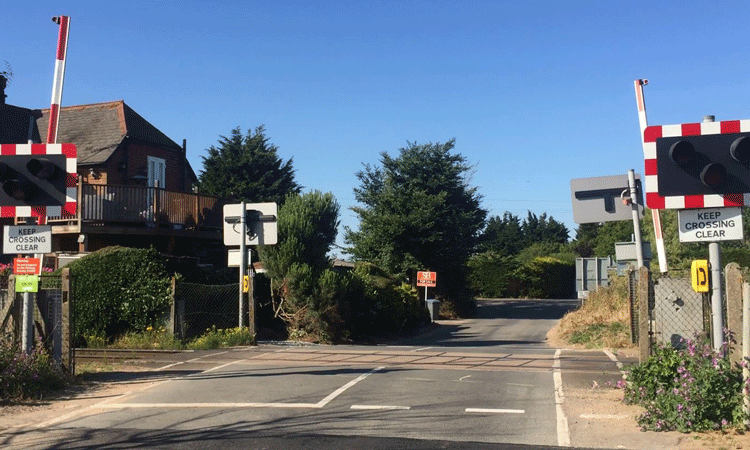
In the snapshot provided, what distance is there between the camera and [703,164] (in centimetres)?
852

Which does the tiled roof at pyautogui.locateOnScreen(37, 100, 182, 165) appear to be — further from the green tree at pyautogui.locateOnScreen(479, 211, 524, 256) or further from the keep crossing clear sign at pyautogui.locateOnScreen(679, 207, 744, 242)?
the green tree at pyautogui.locateOnScreen(479, 211, 524, 256)

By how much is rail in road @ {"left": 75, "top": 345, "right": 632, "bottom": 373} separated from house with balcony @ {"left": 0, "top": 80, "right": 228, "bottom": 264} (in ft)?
22.9

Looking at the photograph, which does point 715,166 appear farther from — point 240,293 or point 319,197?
point 319,197

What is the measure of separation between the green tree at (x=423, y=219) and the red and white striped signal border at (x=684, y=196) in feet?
112

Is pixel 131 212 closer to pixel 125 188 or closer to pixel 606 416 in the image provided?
pixel 125 188

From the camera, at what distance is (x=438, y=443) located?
7742mm

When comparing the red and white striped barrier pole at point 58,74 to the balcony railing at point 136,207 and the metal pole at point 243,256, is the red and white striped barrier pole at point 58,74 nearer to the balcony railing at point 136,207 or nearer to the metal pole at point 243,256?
the metal pole at point 243,256

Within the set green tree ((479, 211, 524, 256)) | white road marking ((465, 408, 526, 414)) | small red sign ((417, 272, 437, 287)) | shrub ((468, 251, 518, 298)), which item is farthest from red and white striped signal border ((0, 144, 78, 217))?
green tree ((479, 211, 524, 256))

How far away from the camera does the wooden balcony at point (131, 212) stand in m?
24.0

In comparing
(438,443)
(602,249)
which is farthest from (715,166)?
(602,249)

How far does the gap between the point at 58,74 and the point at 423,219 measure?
30354 mm

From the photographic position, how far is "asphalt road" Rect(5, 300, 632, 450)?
7.87m

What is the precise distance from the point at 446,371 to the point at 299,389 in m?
2.87

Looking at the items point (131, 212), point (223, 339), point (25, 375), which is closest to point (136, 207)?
point (131, 212)
